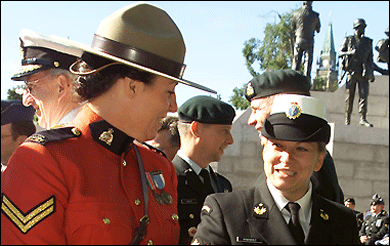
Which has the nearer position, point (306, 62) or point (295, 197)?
point (295, 197)

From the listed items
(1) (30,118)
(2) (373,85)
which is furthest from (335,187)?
(2) (373,85)

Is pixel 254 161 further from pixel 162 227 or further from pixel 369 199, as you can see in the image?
pixel 162 227

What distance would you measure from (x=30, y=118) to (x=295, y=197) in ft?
5.83

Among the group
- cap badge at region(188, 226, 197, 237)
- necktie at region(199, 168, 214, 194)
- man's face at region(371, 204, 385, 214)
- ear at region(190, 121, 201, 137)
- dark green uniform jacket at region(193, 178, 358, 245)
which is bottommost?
man's face at region(371, 204, 385, 214)

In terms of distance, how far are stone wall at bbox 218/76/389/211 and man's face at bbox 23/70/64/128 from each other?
974cm

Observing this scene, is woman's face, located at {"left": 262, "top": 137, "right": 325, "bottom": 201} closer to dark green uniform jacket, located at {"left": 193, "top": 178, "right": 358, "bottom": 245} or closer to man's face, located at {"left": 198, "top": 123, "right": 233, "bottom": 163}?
dark green uniform jacket, located at {"left": 193, "top": 178, "right": 358, "bottom": 245}

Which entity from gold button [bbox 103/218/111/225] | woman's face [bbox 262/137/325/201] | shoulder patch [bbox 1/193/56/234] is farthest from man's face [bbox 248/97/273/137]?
shoulder patch [bbox 1/193/56/234]

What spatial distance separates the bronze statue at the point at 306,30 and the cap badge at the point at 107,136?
537 inches

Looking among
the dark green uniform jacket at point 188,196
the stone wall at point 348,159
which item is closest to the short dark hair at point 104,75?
the dark green uniform jacket at point 188,196

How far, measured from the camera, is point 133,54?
178 centimetres

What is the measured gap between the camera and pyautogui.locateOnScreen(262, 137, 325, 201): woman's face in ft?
7.07

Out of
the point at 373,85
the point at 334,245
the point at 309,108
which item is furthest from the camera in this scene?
the point at 373,85

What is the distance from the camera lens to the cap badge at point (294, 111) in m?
2.26

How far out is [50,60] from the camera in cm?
246
